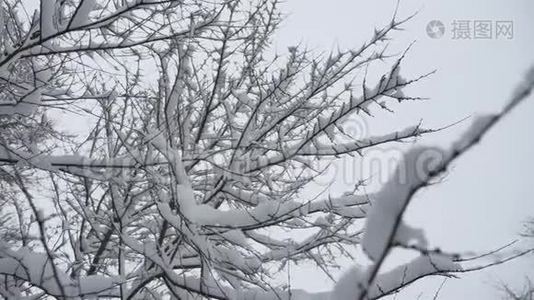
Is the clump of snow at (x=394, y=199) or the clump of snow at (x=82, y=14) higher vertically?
the clump of snow at (x=82, y=14)

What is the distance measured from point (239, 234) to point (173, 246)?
97 cm

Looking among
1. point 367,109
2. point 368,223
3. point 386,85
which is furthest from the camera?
point 367,109

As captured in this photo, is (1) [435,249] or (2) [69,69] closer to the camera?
(1) [435,249]

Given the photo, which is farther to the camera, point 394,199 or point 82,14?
point 82,14

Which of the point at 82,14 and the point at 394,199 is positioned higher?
the point at 82,14

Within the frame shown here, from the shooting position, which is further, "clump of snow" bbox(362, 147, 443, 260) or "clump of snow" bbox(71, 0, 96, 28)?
"clump of snow" bbox(71, 0, 96, 28)

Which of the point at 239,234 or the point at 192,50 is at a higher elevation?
the point at 192,50

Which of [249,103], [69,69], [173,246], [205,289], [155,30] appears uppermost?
[69,69]

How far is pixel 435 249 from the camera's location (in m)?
0.77

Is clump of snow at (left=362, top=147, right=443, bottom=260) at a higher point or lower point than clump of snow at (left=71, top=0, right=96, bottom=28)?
lower

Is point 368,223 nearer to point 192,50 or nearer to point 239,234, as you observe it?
point 239,234

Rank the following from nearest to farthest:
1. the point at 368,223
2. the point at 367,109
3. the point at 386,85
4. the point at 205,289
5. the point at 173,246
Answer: the point at 368,223 < the point at 205,289 < the point at 386,85 < the point at 367,109 < the point at 173,246

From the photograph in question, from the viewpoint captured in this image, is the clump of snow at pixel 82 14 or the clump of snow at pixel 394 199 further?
the clump of snow at pixel 82 14

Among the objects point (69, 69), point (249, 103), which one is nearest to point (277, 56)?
point (249, 103)
